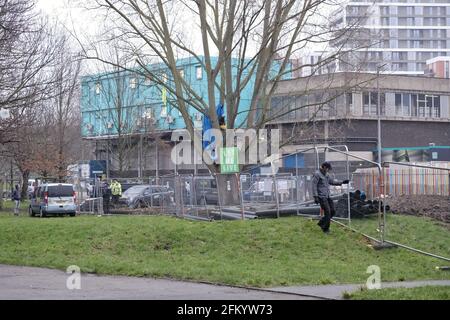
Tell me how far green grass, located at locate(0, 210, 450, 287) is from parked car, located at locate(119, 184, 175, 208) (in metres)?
6.70

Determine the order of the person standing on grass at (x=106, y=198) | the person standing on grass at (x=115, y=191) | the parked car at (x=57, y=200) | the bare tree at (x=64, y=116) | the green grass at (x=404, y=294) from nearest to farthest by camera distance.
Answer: the green grass at (x=404, y=294) → the person standing on grass at (x=106, y=198) → the person standing on grass at (x=115, y=191) → the parked car at (x=57, y=200) → the bare tree at (x=64, y=116)

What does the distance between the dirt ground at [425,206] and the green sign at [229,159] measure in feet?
20.1

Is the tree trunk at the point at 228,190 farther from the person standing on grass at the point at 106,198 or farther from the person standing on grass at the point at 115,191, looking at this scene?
the person standing on grass at the point at 115,191

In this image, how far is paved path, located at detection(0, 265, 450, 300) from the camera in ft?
38.0

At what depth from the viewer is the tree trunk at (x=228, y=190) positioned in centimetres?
2316

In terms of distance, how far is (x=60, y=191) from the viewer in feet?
115

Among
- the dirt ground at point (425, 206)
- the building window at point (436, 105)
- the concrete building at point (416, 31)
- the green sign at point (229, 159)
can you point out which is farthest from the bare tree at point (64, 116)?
the concrete building at point (416, 31)

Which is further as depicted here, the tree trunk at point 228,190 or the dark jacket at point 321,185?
the tree trunk at point 228,190

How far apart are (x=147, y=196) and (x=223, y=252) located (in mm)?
15787

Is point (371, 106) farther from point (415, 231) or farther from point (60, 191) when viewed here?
point (415, 231)

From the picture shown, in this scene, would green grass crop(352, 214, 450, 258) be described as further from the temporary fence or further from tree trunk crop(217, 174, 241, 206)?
tree trunk crop(217, 174, 241, 206)

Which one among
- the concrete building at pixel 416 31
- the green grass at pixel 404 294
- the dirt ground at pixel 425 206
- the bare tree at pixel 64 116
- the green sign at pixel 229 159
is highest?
the concrete building at pixel 416 31

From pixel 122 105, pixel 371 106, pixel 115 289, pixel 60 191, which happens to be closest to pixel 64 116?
pixel 122 105
